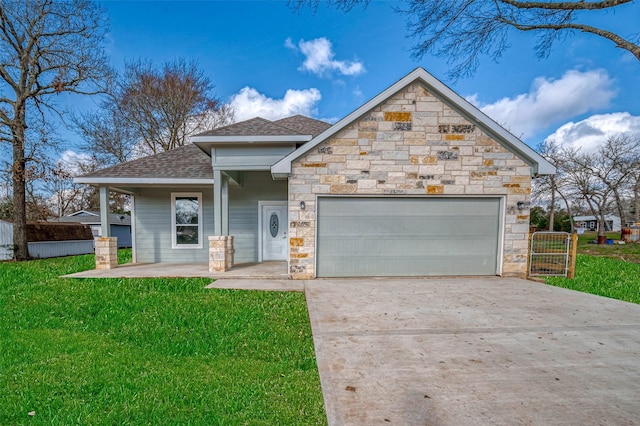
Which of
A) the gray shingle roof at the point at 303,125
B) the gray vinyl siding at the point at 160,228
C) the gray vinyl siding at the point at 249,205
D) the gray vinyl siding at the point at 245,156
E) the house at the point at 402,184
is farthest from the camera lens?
the gray shingle roof at the point at 303,125

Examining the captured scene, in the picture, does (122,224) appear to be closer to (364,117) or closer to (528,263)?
Result: (364,117)

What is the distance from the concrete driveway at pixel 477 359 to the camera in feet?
7.33

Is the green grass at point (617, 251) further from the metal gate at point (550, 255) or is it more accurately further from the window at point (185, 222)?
the window at point (185, 222)

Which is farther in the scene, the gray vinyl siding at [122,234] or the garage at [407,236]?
the gray vinyl siding at [122,234]

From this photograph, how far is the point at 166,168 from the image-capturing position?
29.9 ft

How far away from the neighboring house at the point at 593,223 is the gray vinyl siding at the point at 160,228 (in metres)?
54.7

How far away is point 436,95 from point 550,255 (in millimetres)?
5278

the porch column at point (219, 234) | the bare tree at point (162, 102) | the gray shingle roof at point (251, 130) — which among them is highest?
the bare tree at point (162, 102)

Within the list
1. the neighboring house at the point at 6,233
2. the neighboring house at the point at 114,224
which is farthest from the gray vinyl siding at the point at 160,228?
the neighboring house at the point at 114,224

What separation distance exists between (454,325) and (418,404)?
203cm

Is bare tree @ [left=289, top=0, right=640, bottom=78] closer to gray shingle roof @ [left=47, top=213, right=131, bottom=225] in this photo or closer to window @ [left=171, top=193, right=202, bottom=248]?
window @ [left=171, top=193, right=202, bottom=248]

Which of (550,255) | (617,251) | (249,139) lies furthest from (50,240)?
(617,251)

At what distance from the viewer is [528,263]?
7.41 metres

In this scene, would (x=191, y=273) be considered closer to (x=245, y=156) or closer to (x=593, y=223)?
(x=245, y=156)
